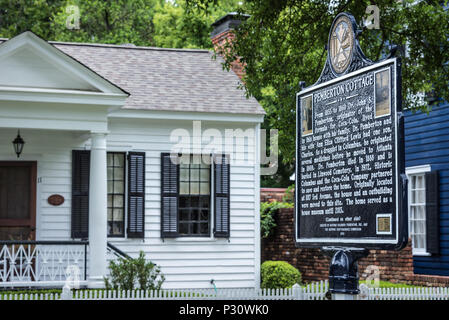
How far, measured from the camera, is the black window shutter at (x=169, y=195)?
18031 mm

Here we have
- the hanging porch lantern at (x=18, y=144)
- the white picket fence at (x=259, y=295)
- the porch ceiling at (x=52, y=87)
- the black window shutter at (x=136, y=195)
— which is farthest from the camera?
the black window shutter at (x=136, y=195)

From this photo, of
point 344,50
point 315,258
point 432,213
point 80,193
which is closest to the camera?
point 344,50

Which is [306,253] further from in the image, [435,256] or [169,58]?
[169,58]

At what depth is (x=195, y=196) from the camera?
1856 cm

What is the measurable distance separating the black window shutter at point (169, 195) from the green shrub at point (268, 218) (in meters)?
4.62

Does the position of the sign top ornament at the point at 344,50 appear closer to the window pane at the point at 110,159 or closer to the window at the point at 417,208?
the window pane at the point at 110,159

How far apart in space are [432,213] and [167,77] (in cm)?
757

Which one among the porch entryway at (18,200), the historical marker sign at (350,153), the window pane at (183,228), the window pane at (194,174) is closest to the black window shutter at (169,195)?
the window pane at (183,228)

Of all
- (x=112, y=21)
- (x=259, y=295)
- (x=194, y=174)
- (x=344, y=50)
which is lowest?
(x=259, y=295)

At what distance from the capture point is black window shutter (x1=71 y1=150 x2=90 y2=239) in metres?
17.2

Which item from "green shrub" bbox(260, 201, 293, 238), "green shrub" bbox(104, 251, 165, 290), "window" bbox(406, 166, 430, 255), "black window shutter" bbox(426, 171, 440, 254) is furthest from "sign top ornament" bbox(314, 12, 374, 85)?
"green shrub" bbox(260, 201, 293, 238)

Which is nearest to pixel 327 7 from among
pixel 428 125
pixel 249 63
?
pixel 249 63

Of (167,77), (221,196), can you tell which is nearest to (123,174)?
(221,196)

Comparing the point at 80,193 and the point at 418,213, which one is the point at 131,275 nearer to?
the point at 80,193
